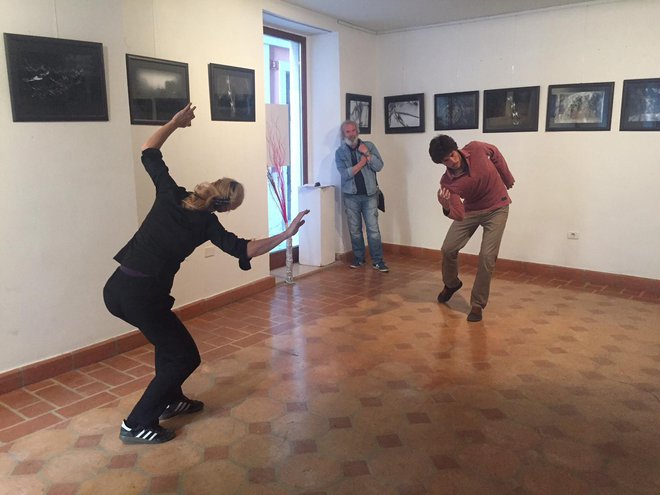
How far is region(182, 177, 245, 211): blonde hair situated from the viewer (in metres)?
2.55

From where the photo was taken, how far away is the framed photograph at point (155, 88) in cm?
403

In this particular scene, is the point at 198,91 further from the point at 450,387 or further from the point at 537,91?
the point at 537,91

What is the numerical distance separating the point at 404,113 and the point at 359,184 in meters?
1.33

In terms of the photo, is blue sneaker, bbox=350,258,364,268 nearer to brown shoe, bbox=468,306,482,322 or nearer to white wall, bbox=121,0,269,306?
white wall, bbox=121,0,269,306

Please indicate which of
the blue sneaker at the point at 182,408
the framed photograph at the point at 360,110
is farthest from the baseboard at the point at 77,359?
the framed photograph at the point at 360,110

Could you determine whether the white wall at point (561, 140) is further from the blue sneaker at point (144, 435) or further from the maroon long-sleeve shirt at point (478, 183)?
the blue sneaker at point (144, 435)

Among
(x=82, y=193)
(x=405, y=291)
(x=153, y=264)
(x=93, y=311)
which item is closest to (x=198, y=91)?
(x=82, y=193)

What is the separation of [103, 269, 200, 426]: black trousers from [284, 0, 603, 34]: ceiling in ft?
13.1

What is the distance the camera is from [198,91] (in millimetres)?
4578

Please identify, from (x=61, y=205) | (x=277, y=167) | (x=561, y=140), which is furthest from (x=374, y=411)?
(x=561, y=140)

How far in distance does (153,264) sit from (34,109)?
4.74 ft

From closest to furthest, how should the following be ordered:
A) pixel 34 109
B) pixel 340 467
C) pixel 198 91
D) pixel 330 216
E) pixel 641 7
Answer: pixel 340 467, pixel 34 109, pixel 198 91, pixel 641 7, pixel 330 216

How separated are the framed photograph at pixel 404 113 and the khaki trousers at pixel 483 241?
245 cm

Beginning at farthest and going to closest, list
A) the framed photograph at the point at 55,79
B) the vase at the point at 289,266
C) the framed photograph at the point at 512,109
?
the framed photograph at the point at 512,109 < the vase at the point at 289,266 < the framed photograph at the point at 55,79
